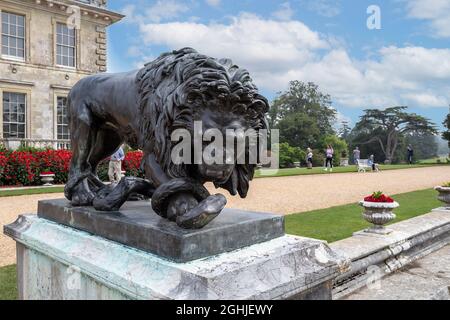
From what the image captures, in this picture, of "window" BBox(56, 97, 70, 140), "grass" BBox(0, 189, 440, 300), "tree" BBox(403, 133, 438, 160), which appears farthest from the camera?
"tree" BBox(403, 133, 438, 160)

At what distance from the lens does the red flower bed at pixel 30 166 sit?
1280cm

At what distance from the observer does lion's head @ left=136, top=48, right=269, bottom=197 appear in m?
1.73

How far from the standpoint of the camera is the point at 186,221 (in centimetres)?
172

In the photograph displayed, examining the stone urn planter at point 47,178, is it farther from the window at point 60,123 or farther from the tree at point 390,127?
the tree at point 390,127

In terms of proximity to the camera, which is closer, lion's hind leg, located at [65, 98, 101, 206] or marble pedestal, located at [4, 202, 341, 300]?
marble pedestal, located at [4, 202, 341, 300]

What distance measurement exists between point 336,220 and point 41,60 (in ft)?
59.6

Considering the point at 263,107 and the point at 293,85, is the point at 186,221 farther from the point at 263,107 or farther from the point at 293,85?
the point at 293,85

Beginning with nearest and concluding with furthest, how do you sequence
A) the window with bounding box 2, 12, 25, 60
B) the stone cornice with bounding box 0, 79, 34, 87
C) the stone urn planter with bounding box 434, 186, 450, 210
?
the stone urn planter with bounding box 434, 186, 450, 210 < the stone cornice with bounding box 0, 79, 34, 87 < the window with bounding box 2, 12, 25, 60

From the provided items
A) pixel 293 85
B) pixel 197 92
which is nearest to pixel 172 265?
pixel 197 92

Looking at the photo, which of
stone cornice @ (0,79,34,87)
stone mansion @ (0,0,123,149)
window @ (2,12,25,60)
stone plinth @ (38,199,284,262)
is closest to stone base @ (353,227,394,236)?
stone plinth @ (38,199,284,262)

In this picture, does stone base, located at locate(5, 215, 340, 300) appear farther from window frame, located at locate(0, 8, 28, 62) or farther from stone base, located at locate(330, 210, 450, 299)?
window frame, located at locate(0, 8, 28, 62)

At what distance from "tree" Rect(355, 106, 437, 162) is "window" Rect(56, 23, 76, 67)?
137ft

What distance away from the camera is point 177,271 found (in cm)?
159
